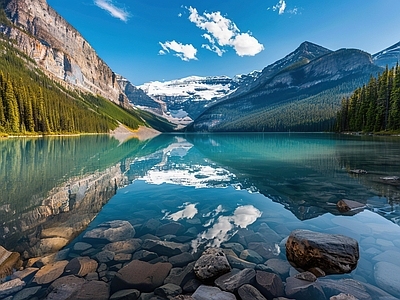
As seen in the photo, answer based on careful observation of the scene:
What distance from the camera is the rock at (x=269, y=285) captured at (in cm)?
603

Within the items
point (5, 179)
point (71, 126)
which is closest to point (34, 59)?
point (71, 126)

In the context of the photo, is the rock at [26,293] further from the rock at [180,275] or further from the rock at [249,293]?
the rock at [249,293]

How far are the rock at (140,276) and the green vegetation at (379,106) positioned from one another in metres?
76.9

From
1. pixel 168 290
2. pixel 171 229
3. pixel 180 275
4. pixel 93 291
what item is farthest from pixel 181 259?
pixel 93 291

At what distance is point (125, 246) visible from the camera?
864 centimetres

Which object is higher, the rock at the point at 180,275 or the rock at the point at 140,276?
the rock at the point at 140,276

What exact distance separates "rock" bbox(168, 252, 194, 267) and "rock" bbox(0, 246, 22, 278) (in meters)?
4.63

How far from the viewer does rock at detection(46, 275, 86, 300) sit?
584 centimetres

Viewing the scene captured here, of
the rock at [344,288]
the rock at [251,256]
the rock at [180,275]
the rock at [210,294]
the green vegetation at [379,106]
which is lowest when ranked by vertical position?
the rock at [251,256]

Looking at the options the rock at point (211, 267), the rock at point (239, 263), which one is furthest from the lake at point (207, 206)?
the rock at point (211, 267)

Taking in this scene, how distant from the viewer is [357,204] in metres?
12.7

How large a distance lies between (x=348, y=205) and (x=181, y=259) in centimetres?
963

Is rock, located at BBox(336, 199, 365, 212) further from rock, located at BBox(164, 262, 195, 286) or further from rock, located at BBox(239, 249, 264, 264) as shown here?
rock, located at BBox(164, 262, 195, 286)

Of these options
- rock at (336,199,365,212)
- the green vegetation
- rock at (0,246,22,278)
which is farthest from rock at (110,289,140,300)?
the green vegetation
